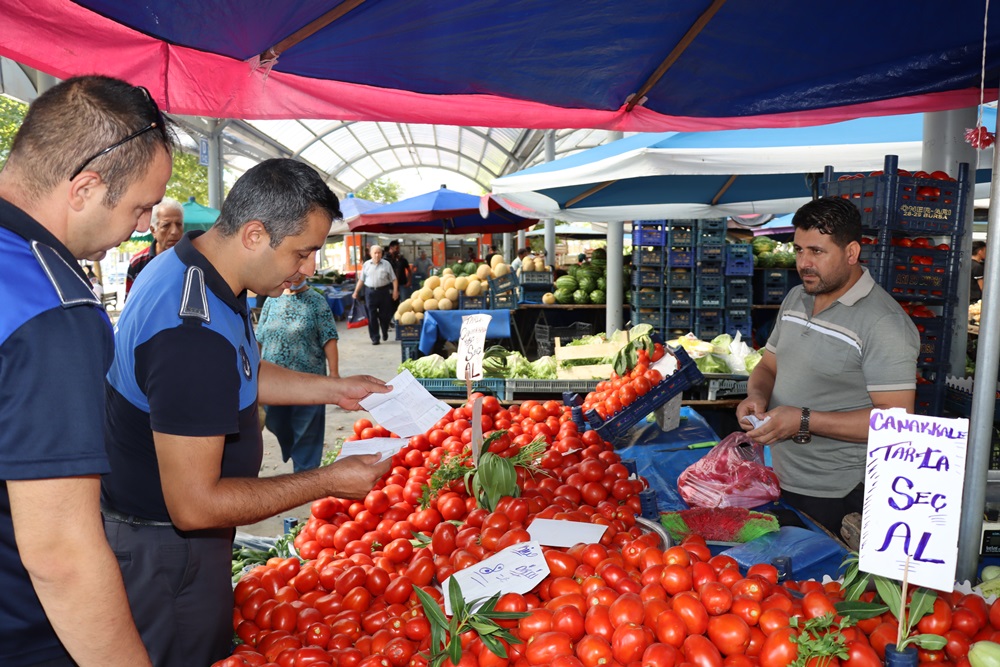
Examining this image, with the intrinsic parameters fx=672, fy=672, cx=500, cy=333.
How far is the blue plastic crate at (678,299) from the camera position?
337 inches

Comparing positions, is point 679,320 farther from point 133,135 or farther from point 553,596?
point 133,135

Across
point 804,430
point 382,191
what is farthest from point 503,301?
point 382,191

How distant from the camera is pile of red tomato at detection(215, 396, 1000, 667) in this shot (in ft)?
4.58

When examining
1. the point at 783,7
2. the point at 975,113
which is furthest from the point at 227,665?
the point at 975,113

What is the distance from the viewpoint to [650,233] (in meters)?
8.63

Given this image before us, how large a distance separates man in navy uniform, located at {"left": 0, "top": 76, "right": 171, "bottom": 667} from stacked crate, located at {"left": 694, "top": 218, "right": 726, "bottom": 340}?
7.94 m

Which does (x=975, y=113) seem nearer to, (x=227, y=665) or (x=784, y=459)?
(x=784, y=459)

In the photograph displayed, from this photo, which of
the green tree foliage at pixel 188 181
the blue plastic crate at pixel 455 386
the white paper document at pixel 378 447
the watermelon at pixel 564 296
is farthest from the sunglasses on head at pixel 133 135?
the green tree foliage at pixel 188 181

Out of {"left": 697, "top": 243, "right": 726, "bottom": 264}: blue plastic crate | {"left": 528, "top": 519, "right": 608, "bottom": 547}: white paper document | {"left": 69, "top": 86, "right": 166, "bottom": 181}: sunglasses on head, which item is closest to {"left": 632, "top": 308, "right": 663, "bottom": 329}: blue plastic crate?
{"left": 697, "top": 243, "right": 726, "bottom": 264}: blue plastic crate

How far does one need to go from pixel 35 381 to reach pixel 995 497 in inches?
96.5

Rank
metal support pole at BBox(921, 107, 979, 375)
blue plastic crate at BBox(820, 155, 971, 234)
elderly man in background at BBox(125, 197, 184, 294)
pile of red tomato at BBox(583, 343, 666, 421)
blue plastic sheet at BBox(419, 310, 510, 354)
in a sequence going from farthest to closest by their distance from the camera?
blue plastic sheet at BBox(419, 310, 510, 354)
elderly man in background at BBox(125, 197, 184, 294)
pile of red tomato at BBox(583, 343, 666, 421)
metal support pole at BBox(921, 107, 979, 375)
blue plastic crate at BBox(820, 155, 971, 234)

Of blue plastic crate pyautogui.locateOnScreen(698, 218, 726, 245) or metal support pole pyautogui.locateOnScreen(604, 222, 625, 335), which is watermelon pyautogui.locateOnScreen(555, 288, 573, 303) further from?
blue plastic crate pyautogui.locateOnScreen(698, 218, 726, 245)

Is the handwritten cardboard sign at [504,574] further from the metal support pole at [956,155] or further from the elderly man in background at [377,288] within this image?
the elderly man in background at [377,288]

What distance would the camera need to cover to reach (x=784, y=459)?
2.87 metres
